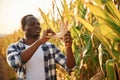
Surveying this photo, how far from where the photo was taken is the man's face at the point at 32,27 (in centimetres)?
223

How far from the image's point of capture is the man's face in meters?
2.23

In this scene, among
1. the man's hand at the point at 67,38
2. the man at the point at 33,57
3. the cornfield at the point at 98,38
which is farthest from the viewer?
the man at the point at 33,57

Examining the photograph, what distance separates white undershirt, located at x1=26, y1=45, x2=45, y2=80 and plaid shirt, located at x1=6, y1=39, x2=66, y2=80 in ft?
0.12

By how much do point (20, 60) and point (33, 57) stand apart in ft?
0.33

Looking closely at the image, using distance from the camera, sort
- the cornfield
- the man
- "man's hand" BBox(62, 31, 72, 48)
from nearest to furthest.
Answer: the cornfield
"man's hand" BBox(62, 31, 72, 48)
the man

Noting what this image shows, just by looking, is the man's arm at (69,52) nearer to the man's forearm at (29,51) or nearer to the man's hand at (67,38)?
the man's hand at (67,38)

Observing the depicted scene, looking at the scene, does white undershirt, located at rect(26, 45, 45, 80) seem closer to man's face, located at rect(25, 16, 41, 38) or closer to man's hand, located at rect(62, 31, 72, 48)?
man's face, located at rect(25, 16, 41, 38)

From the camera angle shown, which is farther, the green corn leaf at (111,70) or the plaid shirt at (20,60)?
the plaid shirt at (20,60)

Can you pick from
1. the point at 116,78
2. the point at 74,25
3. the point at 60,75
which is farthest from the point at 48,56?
the point at 116,78

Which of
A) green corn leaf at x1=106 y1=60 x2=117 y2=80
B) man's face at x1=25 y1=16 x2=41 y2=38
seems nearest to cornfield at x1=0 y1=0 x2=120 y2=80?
green corn leaf at x1=106 y1=60 x2=117 y2=80

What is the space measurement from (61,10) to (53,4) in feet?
0.31

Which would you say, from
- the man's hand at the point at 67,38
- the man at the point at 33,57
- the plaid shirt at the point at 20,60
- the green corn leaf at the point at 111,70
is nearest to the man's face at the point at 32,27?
the man at the point at 33,57

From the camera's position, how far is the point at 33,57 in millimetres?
2299

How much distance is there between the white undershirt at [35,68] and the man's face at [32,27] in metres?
0.13
